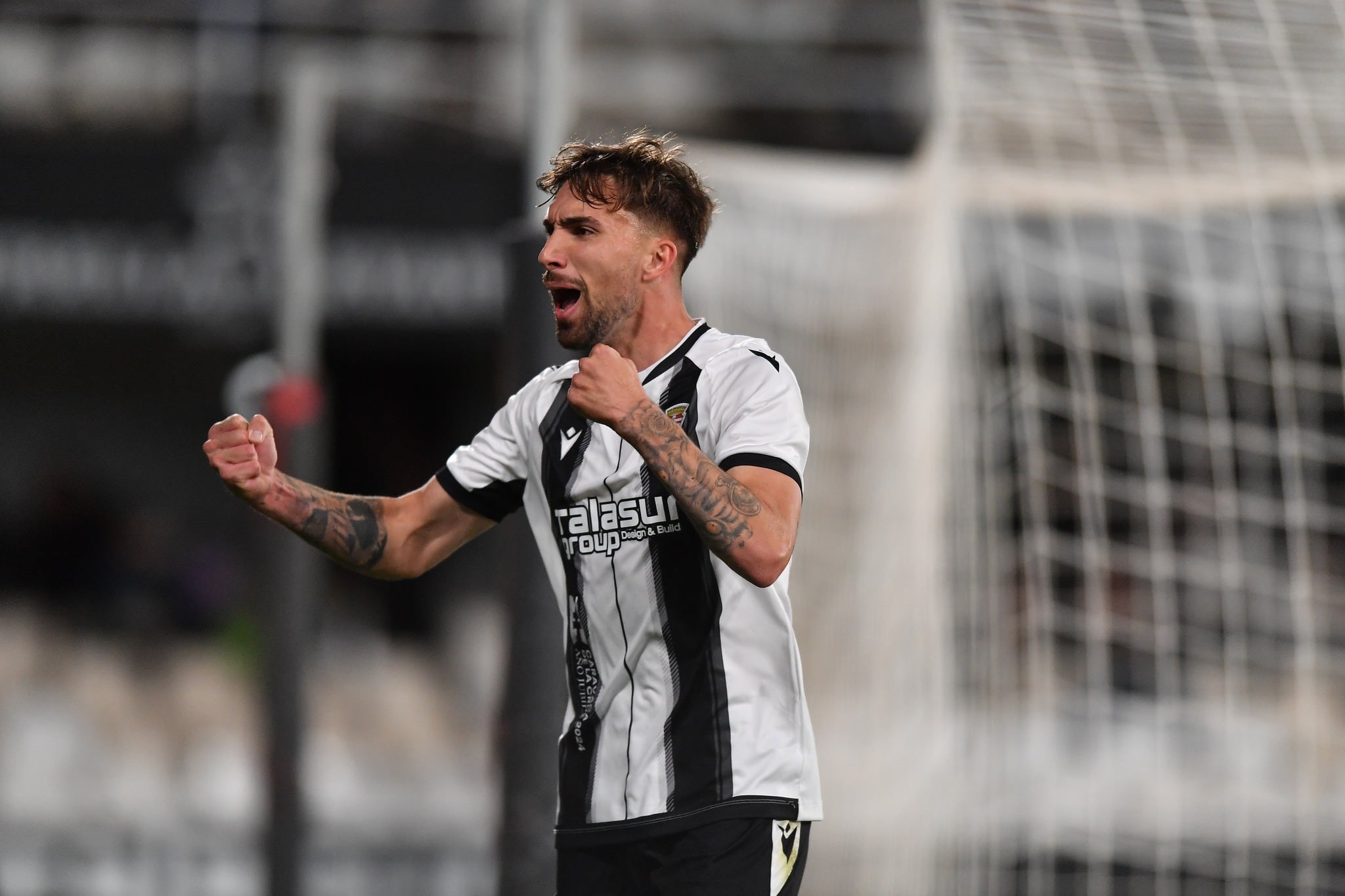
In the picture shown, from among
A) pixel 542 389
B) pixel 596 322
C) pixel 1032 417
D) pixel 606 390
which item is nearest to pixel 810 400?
pixel 1032 417

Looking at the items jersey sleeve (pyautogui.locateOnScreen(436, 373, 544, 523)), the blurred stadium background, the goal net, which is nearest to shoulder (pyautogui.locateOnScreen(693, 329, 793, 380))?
jersey sleeve (pyautogui.locateOnScreen(436, 373, 544, 523))

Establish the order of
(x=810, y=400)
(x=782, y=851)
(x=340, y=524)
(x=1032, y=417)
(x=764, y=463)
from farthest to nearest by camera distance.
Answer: (x=1032, y=417), (x=810, y=400), (x=340, y=524), (x=782, y=851), (x=764, y=463)

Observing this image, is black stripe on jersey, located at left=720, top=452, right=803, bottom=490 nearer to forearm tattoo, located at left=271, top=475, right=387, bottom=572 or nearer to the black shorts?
the black shorts

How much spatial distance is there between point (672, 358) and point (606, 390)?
32cm

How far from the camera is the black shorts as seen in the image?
215 cm

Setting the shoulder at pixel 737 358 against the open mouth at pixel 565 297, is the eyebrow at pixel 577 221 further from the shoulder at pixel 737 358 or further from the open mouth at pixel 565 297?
the shoulder at pixel 737 358

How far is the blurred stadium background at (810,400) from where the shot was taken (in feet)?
18.5

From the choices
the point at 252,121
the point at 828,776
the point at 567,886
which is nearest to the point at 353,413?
the point at 252,121

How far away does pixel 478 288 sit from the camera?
11094 mm

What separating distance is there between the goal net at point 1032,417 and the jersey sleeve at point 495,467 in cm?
302

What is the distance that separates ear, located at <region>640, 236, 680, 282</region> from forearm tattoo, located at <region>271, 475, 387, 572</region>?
60 cm

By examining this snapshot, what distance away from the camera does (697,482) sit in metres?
1.97

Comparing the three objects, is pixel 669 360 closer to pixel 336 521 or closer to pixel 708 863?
pixel 336 521

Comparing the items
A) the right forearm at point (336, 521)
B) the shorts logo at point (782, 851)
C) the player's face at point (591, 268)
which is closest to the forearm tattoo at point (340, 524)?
the right forearm at point (336, 521)
